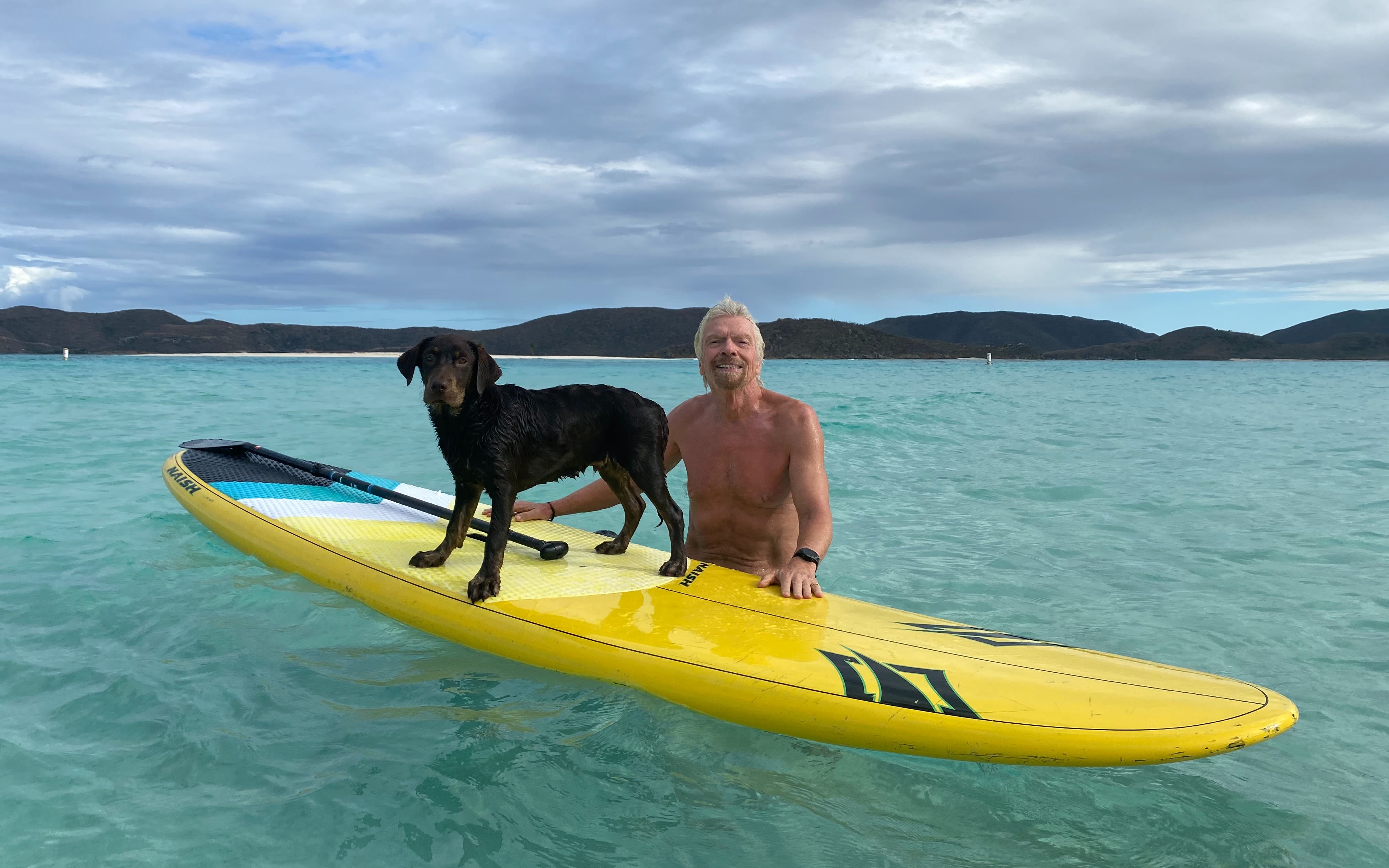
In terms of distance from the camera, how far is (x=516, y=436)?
12.7 ft

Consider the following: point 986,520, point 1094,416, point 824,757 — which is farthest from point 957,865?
point 1094,416

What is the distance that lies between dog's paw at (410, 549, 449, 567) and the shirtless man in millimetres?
961

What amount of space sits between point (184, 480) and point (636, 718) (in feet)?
16.3

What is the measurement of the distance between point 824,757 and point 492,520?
1.89m

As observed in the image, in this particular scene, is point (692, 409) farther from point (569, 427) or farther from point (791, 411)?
point (569, 427)

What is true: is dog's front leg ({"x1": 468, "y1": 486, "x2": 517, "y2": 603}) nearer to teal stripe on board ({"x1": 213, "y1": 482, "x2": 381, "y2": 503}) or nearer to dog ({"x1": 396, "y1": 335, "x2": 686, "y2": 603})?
Answer: dog ({"x1": 396, "y1": 335, "x2": 686, "y2": 603})

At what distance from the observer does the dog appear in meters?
3.73

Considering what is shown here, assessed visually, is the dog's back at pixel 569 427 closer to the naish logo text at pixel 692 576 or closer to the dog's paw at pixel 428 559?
the naish logo text at pixel 692 576

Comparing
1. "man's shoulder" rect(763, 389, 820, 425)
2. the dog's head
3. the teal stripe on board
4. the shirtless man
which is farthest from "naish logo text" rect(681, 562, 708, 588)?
the teal stripe on board

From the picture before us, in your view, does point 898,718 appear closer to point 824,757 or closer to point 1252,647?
point 824,757

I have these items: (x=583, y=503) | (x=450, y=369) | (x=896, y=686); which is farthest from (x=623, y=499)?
(x=896, y=686)

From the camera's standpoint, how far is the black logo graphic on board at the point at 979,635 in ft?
12.3

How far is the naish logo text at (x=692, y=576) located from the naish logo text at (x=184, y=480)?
426cm

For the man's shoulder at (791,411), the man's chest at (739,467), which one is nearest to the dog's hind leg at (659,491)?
the man's chest at (739,467)
